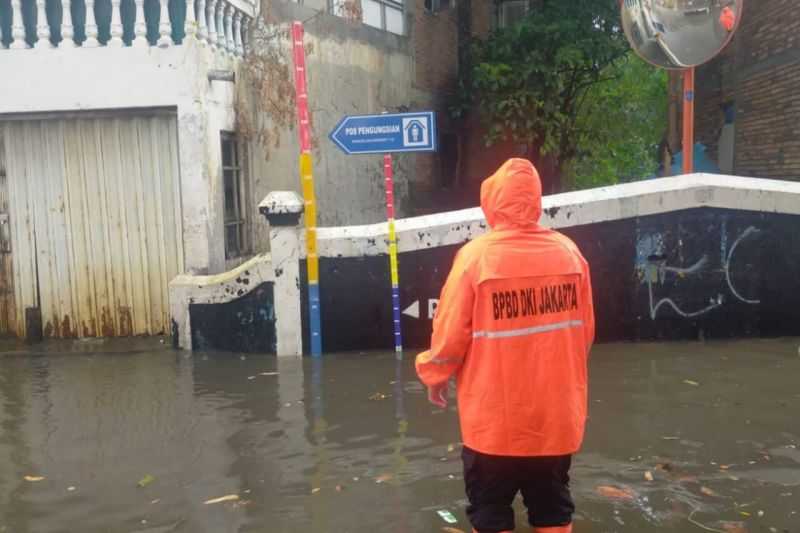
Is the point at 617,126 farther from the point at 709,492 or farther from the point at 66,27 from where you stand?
the point at 709,492

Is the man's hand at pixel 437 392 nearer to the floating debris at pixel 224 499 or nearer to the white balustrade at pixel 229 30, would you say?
the floating debris at pixel 224 499

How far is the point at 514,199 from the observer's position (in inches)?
115

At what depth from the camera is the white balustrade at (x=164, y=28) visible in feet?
22.6

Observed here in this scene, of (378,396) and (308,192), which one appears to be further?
(308,192)

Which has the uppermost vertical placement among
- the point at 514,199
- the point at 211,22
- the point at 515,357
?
the point at 211,22

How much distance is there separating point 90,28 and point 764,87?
8.96 meters

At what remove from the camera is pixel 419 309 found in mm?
6840

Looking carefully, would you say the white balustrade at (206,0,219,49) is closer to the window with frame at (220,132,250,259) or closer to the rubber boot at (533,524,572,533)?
the window with frame at (220,132,250,259)

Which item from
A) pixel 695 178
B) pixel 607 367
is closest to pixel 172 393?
pixel 607 367

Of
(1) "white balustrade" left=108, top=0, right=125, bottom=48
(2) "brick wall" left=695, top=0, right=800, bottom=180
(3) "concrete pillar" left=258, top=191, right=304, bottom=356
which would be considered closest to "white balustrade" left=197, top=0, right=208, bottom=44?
(1) "white balustrade" left=108, top=0, right=125, bottom=48

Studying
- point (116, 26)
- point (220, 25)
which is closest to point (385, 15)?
point (220, 25)

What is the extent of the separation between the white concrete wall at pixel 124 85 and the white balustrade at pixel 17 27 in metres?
0.06

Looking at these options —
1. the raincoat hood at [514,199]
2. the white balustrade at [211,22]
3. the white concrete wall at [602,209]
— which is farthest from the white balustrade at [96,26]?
the raincoat hood at [514,199]

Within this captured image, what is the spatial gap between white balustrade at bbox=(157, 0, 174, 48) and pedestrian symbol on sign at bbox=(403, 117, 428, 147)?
7.35 ft
